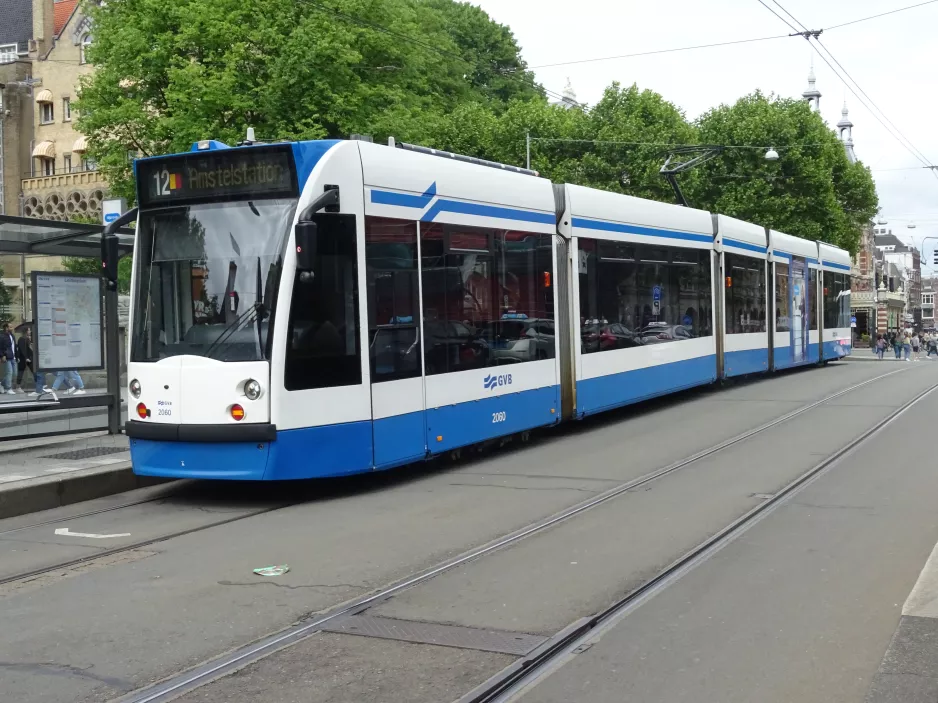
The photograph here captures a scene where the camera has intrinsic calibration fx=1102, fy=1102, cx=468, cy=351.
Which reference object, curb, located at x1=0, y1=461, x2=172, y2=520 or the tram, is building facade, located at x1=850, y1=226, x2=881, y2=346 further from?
curb, located at x1=0, y1=461, x2=172, y2=520

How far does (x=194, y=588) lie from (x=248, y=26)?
1110 inches

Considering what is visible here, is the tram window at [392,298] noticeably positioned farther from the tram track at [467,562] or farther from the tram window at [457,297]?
the tram track at [467,562]

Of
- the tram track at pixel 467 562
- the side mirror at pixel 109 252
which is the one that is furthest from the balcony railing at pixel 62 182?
the tram track at pixel 467 562

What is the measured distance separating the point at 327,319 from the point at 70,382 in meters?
5.82

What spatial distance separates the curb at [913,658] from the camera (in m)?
4.52

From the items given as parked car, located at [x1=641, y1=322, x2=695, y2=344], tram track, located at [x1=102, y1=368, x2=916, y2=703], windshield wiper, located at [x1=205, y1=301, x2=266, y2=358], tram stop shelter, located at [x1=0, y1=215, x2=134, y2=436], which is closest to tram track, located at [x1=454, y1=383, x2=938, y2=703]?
tram track, located at [x1=102, y1=368, x2=916, y2=703]

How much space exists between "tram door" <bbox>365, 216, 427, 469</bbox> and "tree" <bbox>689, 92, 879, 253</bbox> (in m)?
34.0

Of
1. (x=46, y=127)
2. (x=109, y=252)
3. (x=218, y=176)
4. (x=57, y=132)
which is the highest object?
(x=46, y=127)

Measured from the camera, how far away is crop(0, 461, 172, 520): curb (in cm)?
953

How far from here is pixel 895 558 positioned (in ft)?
24.0

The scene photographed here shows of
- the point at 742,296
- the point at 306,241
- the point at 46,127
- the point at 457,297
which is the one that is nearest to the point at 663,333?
the point at 742,296

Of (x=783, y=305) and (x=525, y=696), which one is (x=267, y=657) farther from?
(x=783, y=305)

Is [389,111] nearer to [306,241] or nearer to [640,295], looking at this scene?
[640,295]

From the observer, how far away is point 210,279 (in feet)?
31.3
